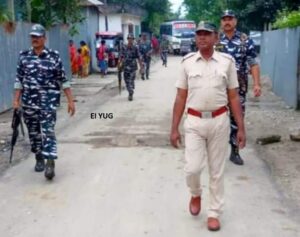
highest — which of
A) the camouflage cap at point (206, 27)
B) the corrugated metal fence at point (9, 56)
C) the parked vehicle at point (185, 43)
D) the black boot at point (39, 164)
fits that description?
the camouflage cap at point (206, 27)

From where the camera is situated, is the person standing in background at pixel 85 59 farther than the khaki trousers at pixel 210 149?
Yes

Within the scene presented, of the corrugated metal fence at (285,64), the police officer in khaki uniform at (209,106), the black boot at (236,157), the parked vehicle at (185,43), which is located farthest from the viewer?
the parked vehicle at (185,43)

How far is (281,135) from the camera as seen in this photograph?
971cm

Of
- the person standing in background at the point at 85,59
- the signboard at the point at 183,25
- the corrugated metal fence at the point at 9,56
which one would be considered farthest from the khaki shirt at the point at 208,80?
the signboard at the point at 183,25

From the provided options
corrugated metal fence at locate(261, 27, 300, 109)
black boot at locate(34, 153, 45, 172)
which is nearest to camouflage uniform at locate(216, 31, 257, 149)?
black boot at locate(34, 153, 45, 172)

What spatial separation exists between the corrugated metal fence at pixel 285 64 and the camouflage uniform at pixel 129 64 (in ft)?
12.7

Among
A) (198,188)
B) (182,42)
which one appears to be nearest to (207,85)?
(198,188)

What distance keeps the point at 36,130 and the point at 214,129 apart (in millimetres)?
2797

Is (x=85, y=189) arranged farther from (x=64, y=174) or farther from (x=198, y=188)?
(x=198, y=188)

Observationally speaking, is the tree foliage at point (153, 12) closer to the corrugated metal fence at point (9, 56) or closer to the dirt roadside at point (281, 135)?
the corrugated metal fence at point (9, 56)

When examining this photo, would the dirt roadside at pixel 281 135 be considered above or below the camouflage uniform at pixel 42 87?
below

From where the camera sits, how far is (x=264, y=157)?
26.5ft

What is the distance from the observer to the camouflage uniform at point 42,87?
264 inches

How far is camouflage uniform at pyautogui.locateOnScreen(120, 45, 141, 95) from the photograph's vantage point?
15.3 metres
